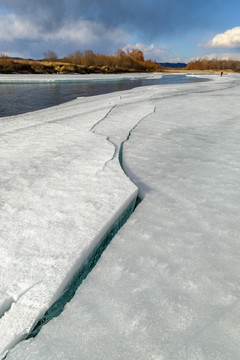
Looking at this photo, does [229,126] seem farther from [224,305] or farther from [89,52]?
[89,52]

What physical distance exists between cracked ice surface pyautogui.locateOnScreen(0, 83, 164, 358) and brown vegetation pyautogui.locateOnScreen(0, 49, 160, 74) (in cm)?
4195

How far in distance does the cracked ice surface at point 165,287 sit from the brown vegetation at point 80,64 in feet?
143

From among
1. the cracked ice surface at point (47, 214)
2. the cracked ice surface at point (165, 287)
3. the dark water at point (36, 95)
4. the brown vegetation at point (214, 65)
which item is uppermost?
the brown vegetation at point (214, 65)

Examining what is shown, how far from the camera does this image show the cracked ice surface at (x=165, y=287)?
3.21 ft

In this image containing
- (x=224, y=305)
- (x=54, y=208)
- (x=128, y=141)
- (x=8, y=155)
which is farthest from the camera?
(x=128, y=141)

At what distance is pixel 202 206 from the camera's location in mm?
1987

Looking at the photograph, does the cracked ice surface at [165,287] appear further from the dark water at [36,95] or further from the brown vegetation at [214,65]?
the brown vegetation at [214,65]

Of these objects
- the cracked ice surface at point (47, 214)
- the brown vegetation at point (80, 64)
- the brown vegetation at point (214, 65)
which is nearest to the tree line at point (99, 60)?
the brown vegetation at point (80, 64)

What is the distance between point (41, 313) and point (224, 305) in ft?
3.06

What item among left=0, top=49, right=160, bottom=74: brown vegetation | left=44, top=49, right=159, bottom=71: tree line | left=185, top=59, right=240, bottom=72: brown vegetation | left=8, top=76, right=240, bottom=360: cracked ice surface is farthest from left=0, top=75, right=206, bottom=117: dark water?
left=185, top=59, right=240, bottom=72: brown vegetation

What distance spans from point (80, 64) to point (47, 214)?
76590 mm

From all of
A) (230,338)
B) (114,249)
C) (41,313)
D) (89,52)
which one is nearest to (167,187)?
(114,249)

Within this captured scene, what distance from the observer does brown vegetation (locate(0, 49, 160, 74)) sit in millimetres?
39031

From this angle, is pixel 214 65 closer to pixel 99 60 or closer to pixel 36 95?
pixel 99 60
